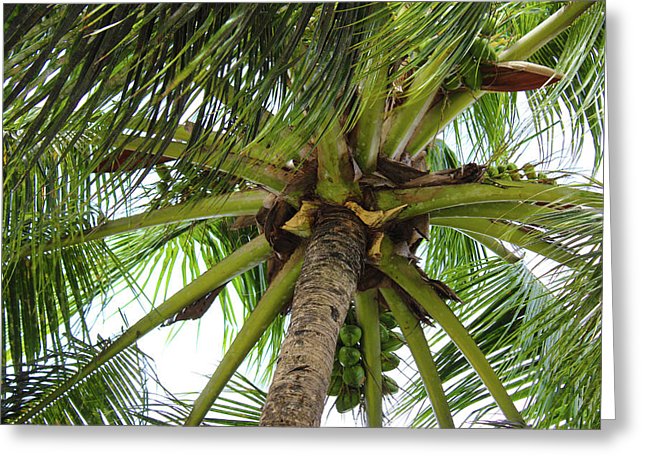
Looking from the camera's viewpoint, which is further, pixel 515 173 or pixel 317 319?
pixel 515 173

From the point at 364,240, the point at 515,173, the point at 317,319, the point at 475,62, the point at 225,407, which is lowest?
the point at 225,407

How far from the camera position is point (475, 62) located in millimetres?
1979

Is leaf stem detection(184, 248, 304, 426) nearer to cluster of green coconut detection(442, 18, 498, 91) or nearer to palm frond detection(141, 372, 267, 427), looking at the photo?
palm frond detection(141, 372, 267, 427)

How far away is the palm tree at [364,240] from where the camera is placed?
195cm

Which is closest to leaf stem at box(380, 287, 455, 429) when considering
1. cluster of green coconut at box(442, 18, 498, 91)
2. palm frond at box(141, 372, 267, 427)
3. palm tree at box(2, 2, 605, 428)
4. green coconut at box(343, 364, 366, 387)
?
palm tree at box(2, 2, 605, 428)

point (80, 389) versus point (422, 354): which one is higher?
point (422, 354)

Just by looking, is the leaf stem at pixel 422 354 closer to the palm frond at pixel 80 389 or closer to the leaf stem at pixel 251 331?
the leaf stem at pixel 251 331

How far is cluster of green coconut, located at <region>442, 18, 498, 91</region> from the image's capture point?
196 cm

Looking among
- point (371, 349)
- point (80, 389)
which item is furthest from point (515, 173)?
point (80, 389)

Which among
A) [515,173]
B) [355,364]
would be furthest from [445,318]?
[515,173]

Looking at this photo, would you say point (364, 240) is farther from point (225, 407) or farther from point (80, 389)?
point (80, 389)

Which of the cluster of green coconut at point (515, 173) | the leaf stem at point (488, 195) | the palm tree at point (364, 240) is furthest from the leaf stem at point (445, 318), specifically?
the cluster of green coconut at point (515, 173)

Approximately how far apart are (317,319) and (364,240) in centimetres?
27

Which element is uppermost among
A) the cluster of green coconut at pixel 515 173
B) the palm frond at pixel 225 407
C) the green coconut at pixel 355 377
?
the cluster of green coconut at pixel 515 173
